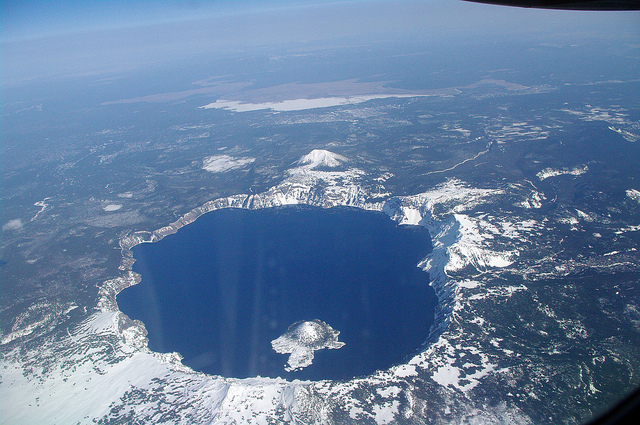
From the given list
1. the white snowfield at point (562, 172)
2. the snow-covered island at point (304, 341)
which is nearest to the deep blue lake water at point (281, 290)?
the snow-covered island at point (304, 341)

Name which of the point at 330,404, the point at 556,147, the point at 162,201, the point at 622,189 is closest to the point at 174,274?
the point at 162,201

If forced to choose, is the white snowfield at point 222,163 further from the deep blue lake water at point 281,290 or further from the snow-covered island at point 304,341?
the snow-covered island at point 304,341

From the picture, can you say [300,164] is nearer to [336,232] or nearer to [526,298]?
[336,232]

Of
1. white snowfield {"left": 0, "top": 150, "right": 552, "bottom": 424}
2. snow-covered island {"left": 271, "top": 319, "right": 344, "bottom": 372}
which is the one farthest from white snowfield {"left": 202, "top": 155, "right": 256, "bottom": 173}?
snow-covered island {"left": 271, "top": 319, "right": 344, "bottom": 372}

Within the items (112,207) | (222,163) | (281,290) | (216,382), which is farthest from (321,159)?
(216,382)

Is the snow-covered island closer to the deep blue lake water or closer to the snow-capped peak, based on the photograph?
the deep blue lake water

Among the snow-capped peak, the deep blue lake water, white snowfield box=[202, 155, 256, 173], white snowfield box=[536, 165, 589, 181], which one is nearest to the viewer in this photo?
the deep blue lake water

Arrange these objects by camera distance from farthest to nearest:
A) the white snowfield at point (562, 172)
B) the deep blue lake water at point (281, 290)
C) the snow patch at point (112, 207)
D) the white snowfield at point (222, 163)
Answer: the white snowfield at point (222, 163), the snow patch at point (112, 207), the white snowfield at point (562, 172), the deep blue lake water at point (281, 290)
